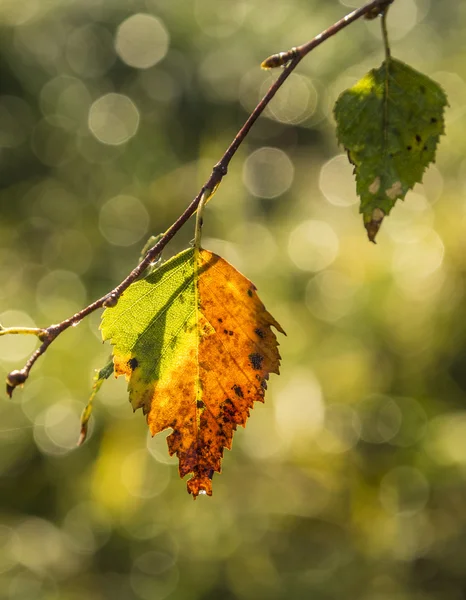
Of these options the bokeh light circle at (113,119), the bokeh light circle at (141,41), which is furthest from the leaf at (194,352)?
the bokeh light circle at (141,41)

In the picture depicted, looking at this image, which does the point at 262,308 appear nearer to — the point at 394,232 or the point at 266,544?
the point at 266,544

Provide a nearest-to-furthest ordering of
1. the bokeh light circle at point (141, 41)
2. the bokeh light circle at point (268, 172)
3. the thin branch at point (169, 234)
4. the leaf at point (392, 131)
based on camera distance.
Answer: the thin branch at point (169, 234)
the leaf at point (392, 131)
the bokeh light circle at point (268, 172)
the bokeh light circle at point (141, 41)

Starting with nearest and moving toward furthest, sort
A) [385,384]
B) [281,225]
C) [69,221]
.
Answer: [385,384]
[281,225]
[69,221]

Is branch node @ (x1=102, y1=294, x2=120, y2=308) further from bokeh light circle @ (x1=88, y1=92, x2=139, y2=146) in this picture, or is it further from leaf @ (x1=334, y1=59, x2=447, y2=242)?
bokeh light circle @ (x1=88, y1=92, x2=139, y2=146)

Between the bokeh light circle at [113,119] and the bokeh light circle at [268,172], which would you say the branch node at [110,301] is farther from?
the bokeh light circle at [113,119]

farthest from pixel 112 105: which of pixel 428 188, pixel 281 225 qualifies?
pixel 428 188

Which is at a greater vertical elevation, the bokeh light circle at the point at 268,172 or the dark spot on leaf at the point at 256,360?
the bokeh light circle at the point at 268,172
